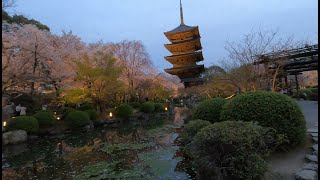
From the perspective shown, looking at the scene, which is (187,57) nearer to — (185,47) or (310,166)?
(185,47)

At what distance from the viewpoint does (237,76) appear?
530 inches

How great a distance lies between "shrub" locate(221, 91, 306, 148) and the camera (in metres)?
5.76

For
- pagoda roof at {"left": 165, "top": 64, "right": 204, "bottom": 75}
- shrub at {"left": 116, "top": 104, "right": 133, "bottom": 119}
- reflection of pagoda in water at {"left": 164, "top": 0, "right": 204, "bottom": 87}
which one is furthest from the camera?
reflection of pagoda in water at {"left": 164, "top": 0, "right": 204, "bottom": 87}

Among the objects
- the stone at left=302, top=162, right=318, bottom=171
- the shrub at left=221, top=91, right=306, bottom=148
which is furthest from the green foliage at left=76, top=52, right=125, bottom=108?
the stone at left=302, top=162, right=318, bottom=171

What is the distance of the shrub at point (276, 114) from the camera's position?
576cm

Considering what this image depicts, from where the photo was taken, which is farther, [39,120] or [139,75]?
[139,75]

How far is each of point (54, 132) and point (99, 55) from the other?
7880mm

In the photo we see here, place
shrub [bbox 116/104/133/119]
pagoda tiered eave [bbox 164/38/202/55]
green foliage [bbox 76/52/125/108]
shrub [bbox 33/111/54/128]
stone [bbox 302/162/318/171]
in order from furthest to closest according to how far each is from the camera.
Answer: pagoda tiered eave [bbox 164/38/202/55], shrub [bbox 116/104/133/119], green foliage [bbox 76/52/125/108], shrub [bbox 33/111/54/128], stone [bbox 302/162/318/171]

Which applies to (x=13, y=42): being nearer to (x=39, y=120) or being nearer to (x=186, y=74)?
(x=39, y=120)

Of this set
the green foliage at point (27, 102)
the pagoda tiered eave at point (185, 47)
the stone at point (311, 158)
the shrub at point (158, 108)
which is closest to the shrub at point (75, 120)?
the green foliage at point (27, 102)

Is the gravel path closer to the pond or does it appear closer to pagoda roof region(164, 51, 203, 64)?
the pond

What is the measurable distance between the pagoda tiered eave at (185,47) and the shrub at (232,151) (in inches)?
1172

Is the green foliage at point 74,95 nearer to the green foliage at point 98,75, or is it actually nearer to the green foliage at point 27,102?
the green foliage at point 98,75

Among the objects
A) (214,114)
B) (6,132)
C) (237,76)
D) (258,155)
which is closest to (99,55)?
(6,132)
